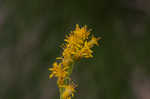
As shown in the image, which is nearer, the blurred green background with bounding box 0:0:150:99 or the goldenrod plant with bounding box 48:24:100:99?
the goldenrod plant with bounding box 48:24:100:99

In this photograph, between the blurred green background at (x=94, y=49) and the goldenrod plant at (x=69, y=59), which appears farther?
the blurred green background at (x=94, y=49)

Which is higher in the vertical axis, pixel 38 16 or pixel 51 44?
pixel 38 16

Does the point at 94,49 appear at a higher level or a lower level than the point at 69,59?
higher

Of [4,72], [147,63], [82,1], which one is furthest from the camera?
[4,72]

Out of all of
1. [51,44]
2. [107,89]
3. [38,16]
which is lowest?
[107,89]

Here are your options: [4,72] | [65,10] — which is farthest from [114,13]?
[4,72]

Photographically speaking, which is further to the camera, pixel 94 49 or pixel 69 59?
pixel 94 49

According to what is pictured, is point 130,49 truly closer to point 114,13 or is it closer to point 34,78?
point 114,13

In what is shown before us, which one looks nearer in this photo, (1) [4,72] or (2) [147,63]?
(2) [147,63]
